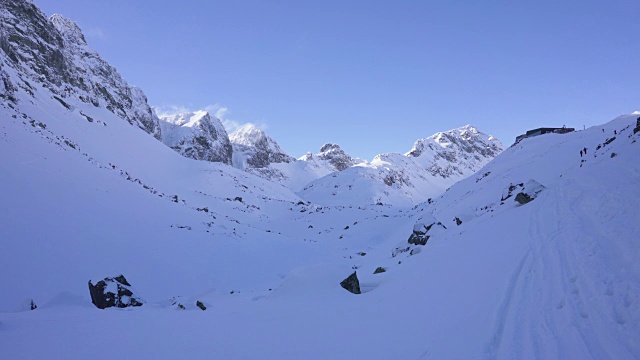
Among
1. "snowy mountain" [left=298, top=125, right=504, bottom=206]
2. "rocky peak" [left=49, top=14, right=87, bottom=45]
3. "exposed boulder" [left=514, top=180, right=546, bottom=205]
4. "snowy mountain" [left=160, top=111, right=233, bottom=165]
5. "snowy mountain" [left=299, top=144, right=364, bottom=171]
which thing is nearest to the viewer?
"exposed boulder" [left=514, top=180, right=546, bottom=205]

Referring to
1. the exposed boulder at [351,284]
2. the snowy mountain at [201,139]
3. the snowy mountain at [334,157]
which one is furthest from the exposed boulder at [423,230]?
the snowy mountain at [334,157]

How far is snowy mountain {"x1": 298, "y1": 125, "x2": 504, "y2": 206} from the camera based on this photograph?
79.8 meters

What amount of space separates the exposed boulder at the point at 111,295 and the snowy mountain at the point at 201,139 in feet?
318

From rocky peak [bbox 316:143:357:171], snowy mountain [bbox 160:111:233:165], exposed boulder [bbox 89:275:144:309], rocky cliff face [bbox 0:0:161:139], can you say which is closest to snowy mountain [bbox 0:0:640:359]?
exposed boulder [bbox 89:275:144:309]

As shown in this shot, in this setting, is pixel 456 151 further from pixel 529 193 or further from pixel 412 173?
pixel 529 193

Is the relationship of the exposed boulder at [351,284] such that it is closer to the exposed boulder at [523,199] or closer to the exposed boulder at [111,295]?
the exposed boulder at [111,295]

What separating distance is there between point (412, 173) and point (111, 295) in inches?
4832

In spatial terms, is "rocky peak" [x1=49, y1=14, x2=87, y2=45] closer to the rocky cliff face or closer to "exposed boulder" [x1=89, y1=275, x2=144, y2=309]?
the rocky cliff face

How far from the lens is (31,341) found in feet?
15.1

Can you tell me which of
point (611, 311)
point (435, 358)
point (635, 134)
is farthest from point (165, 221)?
point (635, 134)

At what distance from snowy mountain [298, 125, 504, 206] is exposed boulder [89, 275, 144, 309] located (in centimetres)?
6338

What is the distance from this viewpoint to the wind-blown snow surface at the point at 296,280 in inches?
191

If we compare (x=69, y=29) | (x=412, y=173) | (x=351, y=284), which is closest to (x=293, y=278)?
(x=351, y=284)

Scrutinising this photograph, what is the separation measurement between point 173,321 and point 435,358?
16.6 ft
